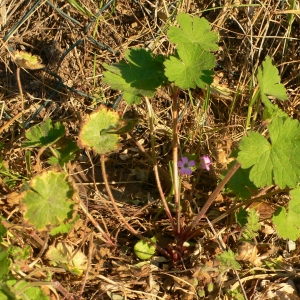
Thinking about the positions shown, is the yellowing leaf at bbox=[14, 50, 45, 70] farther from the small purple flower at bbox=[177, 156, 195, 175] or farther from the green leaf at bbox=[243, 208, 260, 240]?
the green leaf at bbox=[243, 208, 260, 240]

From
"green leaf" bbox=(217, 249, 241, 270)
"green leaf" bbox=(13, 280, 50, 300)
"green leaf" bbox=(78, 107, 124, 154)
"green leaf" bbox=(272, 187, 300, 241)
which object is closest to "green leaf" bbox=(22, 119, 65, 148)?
"green leaf" bbox=(78, 107, 124, 154)

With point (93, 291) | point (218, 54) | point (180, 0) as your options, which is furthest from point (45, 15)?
point (93, 291)

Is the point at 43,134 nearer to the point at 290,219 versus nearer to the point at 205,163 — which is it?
the point at 205,163

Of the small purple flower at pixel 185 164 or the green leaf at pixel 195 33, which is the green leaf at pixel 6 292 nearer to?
the small purple flower at pixel 185 164

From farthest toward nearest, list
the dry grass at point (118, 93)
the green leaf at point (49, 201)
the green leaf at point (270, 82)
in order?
1. the dry grass at point (118, 93)
2. the green leaf at point (270, 82)
3. the green leaf at point (49, 201)

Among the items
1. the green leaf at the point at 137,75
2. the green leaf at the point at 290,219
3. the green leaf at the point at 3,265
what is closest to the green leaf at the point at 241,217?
the green leaf at the point at 290,219

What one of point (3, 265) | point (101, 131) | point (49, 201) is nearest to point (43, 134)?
point (101, 131)

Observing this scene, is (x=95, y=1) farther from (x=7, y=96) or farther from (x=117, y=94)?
(x=7, y=96)
